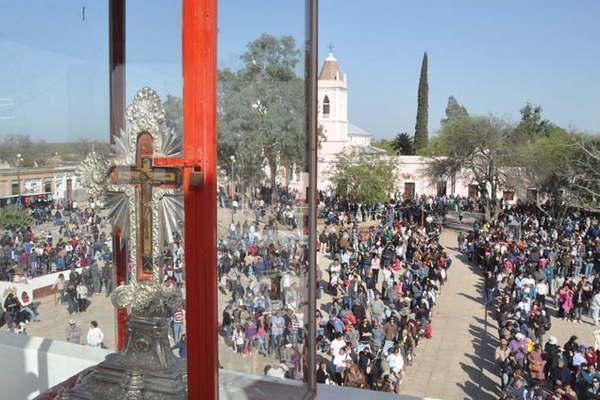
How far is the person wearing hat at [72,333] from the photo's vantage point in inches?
137

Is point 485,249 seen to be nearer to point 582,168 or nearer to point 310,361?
point 582,168

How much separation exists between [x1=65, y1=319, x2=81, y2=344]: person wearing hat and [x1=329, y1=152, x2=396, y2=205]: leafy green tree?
89.5 ft

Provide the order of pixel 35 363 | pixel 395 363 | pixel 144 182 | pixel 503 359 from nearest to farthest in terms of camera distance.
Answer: pixel 144 182 → pixel 35 363 → pixel 395 363 → pixel 503 359

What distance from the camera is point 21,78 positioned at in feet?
9.68

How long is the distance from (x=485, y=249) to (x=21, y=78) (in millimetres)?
17525

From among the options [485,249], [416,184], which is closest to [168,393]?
[485,249]

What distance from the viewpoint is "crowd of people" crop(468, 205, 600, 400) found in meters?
8.55

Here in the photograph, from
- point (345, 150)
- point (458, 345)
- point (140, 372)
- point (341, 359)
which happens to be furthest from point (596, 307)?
point (345, 150)

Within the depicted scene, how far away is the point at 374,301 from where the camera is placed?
40.1 feet

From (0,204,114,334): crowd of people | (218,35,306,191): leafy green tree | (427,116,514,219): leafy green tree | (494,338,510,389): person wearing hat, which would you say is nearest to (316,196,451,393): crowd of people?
(494,338,510,389): person wearing hat

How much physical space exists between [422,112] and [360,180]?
25.9 meters

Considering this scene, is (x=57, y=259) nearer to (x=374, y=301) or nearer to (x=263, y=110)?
(x=263, y=110)

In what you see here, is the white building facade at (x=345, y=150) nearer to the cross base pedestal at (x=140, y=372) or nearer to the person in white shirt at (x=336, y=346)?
the person in white shirt at (x=336, y=346)

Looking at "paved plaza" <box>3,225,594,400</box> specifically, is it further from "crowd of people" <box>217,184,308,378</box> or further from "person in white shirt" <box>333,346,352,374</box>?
"crowd of people" <box>217,184,308,378</box>
